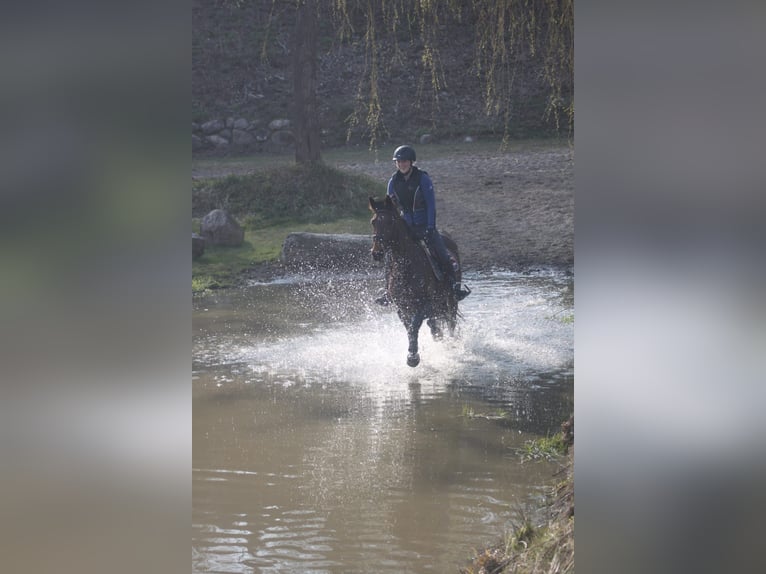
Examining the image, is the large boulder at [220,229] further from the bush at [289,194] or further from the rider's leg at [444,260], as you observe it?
the rider's leg at [444,260]

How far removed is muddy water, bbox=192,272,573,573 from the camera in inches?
129

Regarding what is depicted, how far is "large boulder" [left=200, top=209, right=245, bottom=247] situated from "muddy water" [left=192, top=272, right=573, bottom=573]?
6.83 ft

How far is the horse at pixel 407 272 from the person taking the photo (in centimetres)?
538

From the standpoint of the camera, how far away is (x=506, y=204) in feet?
39.4

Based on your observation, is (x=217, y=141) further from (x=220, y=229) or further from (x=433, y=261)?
(x=433, y=261)

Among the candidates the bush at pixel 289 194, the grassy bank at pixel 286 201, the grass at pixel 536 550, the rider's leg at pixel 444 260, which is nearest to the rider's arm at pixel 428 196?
the rider's leg at pixel 444 260

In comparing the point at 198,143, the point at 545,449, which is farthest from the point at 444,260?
the point at 198,143

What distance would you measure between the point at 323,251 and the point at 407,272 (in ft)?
14.9

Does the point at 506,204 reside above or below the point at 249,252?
above

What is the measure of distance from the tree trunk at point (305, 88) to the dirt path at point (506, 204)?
993mm

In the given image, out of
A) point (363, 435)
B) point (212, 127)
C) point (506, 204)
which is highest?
point (212, 127)
